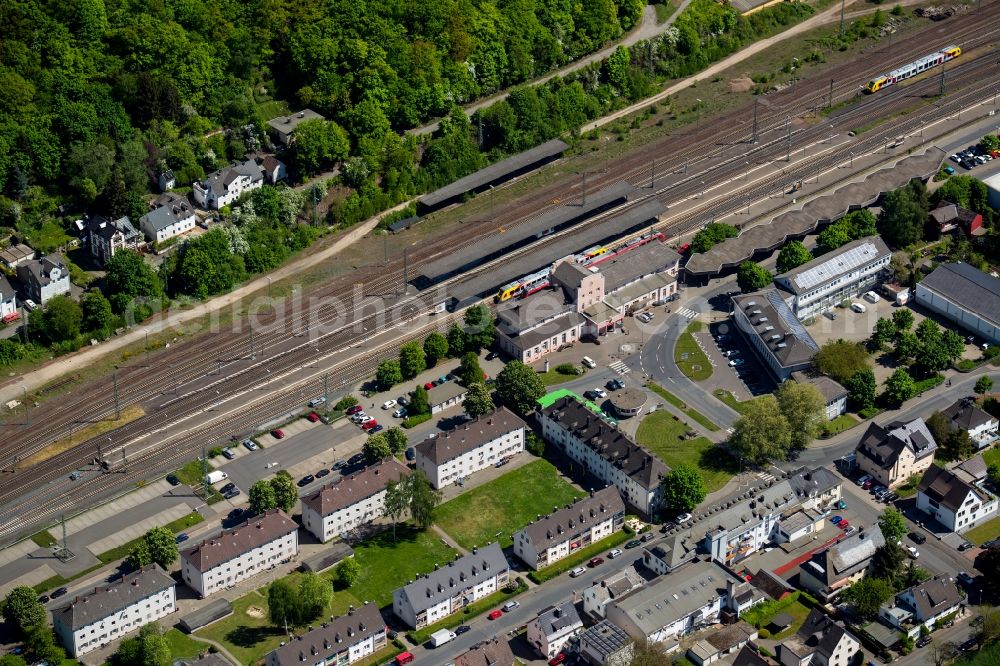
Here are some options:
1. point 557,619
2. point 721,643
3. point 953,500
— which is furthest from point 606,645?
point 953,500

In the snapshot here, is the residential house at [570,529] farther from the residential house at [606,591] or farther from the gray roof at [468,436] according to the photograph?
the gray roof at [468,436]

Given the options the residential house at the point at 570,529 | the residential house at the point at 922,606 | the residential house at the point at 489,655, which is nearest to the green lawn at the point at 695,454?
the residential house at the point at 570,529

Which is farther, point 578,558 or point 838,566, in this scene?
point 578,558

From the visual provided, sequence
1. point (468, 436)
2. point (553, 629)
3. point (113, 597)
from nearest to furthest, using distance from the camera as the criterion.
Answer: point (553, 629)
point (113, 597)
point (468, 436)

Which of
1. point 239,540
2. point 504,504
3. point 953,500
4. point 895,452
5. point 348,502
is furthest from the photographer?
point 895,452

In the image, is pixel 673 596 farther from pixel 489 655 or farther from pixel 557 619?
pixel 489 655

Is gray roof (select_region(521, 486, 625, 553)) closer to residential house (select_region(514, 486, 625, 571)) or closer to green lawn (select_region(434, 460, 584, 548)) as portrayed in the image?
residential house (select_region(514, 486, 625, 571))
